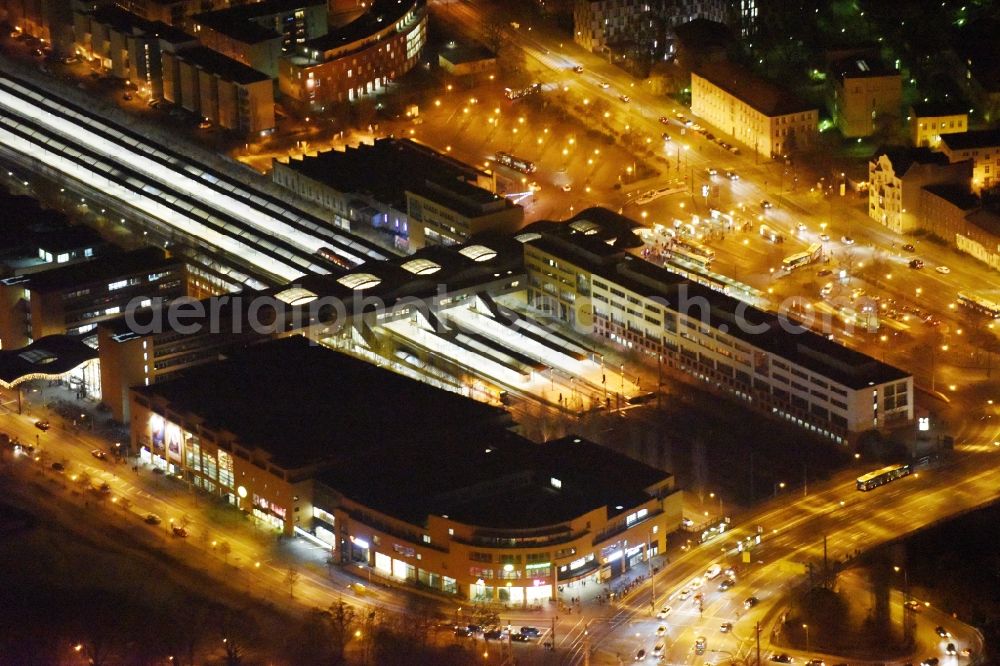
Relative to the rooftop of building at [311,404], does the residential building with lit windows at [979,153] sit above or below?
above

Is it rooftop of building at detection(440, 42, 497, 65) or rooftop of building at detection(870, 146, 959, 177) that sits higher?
rooftop of building at detection(870, 146, 959, 177)

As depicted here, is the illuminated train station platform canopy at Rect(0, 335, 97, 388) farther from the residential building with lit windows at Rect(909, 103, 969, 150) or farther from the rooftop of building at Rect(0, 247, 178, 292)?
the residential building with lit windows at Rect(909, 103, 969, 150)

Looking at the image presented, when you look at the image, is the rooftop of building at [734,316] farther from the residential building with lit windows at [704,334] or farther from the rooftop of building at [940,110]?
the rooftop of building at [940,110]

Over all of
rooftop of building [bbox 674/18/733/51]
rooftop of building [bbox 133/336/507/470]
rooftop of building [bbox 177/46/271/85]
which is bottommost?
rooftop of building [bbox 177/46/271/85]

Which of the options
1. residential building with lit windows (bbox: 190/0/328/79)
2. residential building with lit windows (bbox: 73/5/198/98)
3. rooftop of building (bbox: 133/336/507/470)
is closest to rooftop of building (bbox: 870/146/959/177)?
rooftop of building (bbox: 133/336/507/470)

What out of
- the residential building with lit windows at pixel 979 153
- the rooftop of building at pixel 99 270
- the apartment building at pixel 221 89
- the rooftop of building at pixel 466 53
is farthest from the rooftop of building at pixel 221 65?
the residential building with lit windows at pixel 979 153

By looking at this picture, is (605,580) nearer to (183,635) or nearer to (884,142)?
(183,635)

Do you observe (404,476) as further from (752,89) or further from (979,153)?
(752,89)
